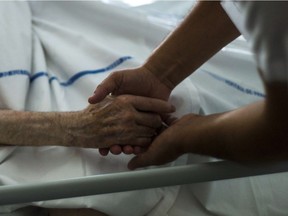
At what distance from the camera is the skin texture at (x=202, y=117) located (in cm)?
64

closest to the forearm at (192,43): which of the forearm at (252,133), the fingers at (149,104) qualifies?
the fingers at (149,104)

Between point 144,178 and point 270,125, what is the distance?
233 millimetres

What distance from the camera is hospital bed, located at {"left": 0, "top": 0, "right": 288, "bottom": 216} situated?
700 millimetres

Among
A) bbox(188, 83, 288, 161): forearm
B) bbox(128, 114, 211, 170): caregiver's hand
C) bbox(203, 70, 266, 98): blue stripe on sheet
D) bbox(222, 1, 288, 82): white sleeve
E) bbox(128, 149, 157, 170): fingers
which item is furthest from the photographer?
bbox(203, 70, 266, 98): blue stripe on sheet

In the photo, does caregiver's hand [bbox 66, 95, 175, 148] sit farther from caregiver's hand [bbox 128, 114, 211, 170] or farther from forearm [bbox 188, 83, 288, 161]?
forearm [bbox 188, 83, 288, 161]

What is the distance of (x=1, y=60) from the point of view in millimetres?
1064

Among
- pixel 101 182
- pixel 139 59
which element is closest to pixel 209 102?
pixel 139 59

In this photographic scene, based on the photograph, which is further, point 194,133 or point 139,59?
point 139,59

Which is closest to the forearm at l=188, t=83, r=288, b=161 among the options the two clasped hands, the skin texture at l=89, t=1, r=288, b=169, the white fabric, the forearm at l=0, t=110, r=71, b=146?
the skin texture at l=89, t=1, r=288, b=169

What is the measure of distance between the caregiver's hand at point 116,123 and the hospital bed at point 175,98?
Result: 53 millimetres

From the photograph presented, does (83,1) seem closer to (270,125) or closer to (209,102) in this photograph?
(209,102)

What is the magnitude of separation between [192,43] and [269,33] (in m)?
0.49

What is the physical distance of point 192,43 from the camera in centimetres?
103

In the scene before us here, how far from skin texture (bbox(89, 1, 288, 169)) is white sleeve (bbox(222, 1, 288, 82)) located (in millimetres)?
29
